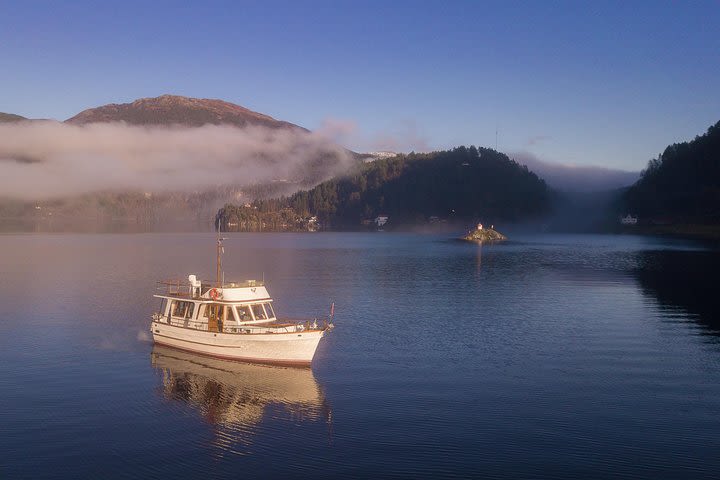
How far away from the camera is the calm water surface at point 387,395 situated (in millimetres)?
24922

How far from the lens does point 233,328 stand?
40344 mm

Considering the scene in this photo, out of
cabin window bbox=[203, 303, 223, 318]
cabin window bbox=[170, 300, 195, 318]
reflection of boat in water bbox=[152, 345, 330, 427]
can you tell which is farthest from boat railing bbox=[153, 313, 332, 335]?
reflection of boat in water bbox=[152, 345, 330, 427]

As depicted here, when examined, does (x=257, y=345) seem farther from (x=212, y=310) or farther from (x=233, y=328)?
(x=212, y=310)

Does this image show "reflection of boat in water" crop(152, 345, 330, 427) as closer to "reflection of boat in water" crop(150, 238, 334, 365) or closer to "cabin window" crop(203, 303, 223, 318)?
"reflection of boat in water" crop(150, 238, 334, 365)

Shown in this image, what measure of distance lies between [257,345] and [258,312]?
3.66m

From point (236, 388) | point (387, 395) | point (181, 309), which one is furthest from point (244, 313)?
point (387, 395)

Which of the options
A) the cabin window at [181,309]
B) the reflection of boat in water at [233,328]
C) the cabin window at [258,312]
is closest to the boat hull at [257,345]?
the reflection of boat in water at [233,328]

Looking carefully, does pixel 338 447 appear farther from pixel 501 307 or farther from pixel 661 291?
pixel 661 291

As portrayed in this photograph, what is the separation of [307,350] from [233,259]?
9343 cm

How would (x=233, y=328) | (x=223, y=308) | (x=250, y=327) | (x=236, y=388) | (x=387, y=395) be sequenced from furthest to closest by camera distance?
(x=223, y=308) < (x=233, y=328) < (x=250, y=327) < (x=236, y=388) < (x=387, y=395)

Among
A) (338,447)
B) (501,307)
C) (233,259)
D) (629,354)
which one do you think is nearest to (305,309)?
(501,307)

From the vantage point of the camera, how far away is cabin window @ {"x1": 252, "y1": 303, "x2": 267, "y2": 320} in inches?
1656

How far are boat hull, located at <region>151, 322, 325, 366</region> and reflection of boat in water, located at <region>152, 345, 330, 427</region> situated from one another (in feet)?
1.66

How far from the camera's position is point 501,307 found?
209 ft
